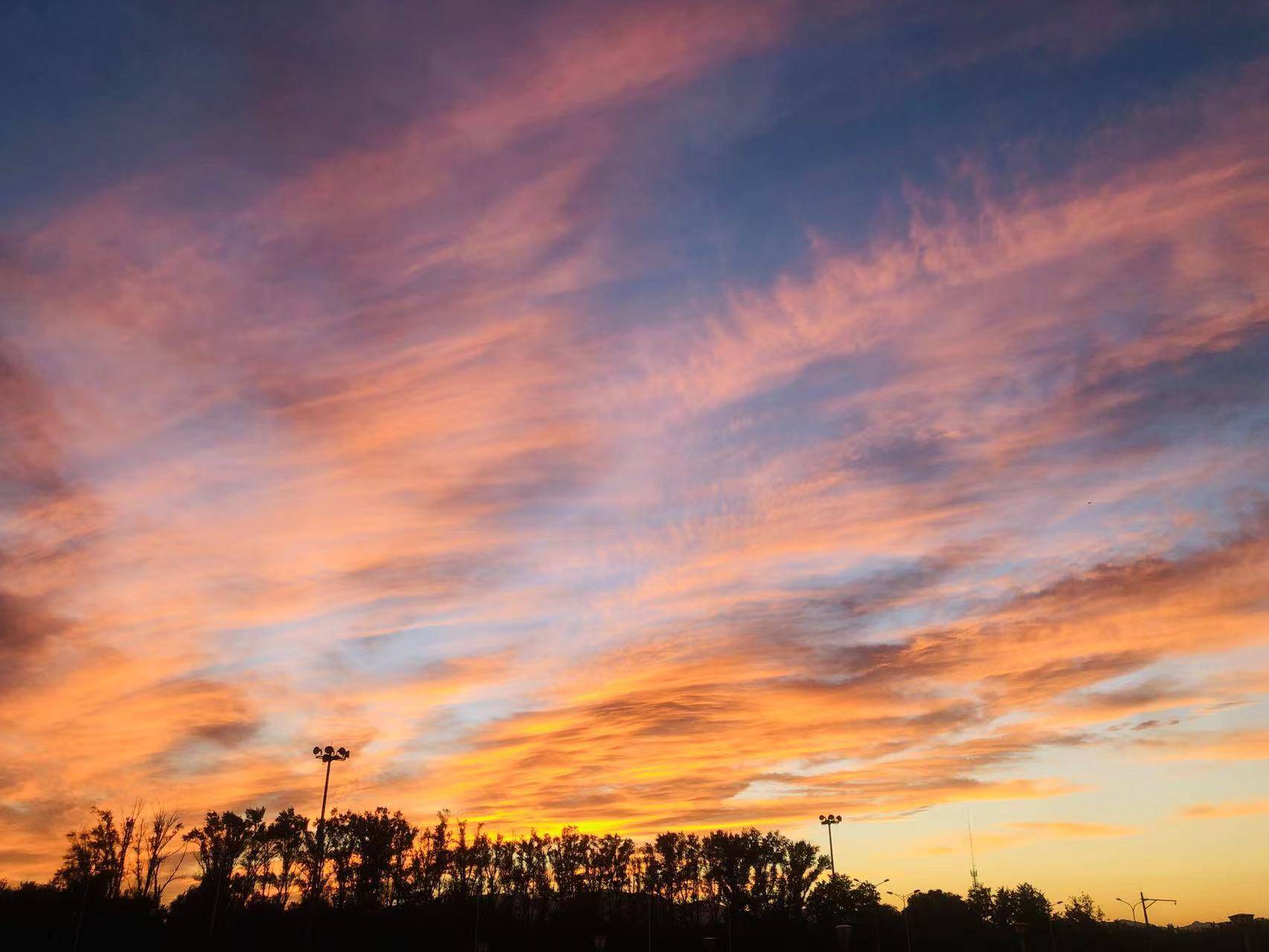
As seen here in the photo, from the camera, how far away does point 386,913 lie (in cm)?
11612

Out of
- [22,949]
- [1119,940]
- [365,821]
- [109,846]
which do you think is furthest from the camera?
[1119,940]

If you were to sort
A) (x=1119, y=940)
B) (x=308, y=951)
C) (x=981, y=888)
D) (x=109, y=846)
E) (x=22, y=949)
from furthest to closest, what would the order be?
(x=981, y=888), (x=1119, y=940), (x=109, y=846), (x=308, y=951), (x=22, y=949)

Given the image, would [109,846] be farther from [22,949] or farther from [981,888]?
[981,888]

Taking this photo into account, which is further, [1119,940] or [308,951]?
[1119,940]

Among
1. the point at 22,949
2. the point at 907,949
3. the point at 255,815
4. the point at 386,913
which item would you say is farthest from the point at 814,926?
the point at 22,949

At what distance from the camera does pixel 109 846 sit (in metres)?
115

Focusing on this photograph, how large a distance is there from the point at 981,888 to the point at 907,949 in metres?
68.9

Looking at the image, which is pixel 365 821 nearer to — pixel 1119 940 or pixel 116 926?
pixel 116 926

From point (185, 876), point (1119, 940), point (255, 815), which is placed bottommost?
point (1119, 940)

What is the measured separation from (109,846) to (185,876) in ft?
33.2

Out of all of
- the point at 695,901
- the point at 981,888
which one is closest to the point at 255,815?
the point at 695,901

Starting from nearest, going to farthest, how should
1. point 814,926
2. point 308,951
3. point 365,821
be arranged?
point 308,951
point 365,821
point 814,926

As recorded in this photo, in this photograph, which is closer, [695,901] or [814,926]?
[814,926]

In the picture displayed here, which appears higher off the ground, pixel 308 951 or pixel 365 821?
pixel 365 821
